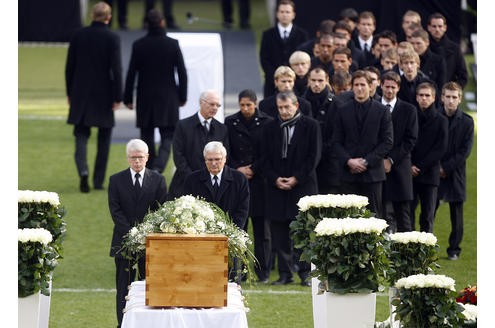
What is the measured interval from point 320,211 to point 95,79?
6.77 m

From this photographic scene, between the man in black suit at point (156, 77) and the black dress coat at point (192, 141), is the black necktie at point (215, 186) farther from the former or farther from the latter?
the man in black suit at point (156, 77)

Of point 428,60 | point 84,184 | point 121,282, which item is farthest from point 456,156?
point 84,184

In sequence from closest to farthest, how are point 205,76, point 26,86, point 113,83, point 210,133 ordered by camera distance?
point 210,133 → point 113,83 → point 205,76 → point 26,86

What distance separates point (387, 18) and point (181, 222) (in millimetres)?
14840

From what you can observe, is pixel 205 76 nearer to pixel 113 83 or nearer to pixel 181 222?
pixel 113 83

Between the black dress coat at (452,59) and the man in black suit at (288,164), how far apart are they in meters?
4.21

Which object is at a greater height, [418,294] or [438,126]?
[438,126]

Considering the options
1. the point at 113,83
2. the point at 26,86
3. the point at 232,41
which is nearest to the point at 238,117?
the point at 113,83

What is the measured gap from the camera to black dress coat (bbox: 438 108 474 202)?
49.3 ft

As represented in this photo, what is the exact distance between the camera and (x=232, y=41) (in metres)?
30.2

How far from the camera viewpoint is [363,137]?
14.1 meters

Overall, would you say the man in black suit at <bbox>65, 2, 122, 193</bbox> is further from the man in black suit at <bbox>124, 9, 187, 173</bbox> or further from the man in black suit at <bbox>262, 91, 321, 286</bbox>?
the man in black suit at <bbox>262, 91, 321, 286</bbox>

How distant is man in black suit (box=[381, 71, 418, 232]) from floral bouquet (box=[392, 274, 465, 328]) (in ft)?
17.7

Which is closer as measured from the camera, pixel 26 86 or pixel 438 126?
pixel 438 126
